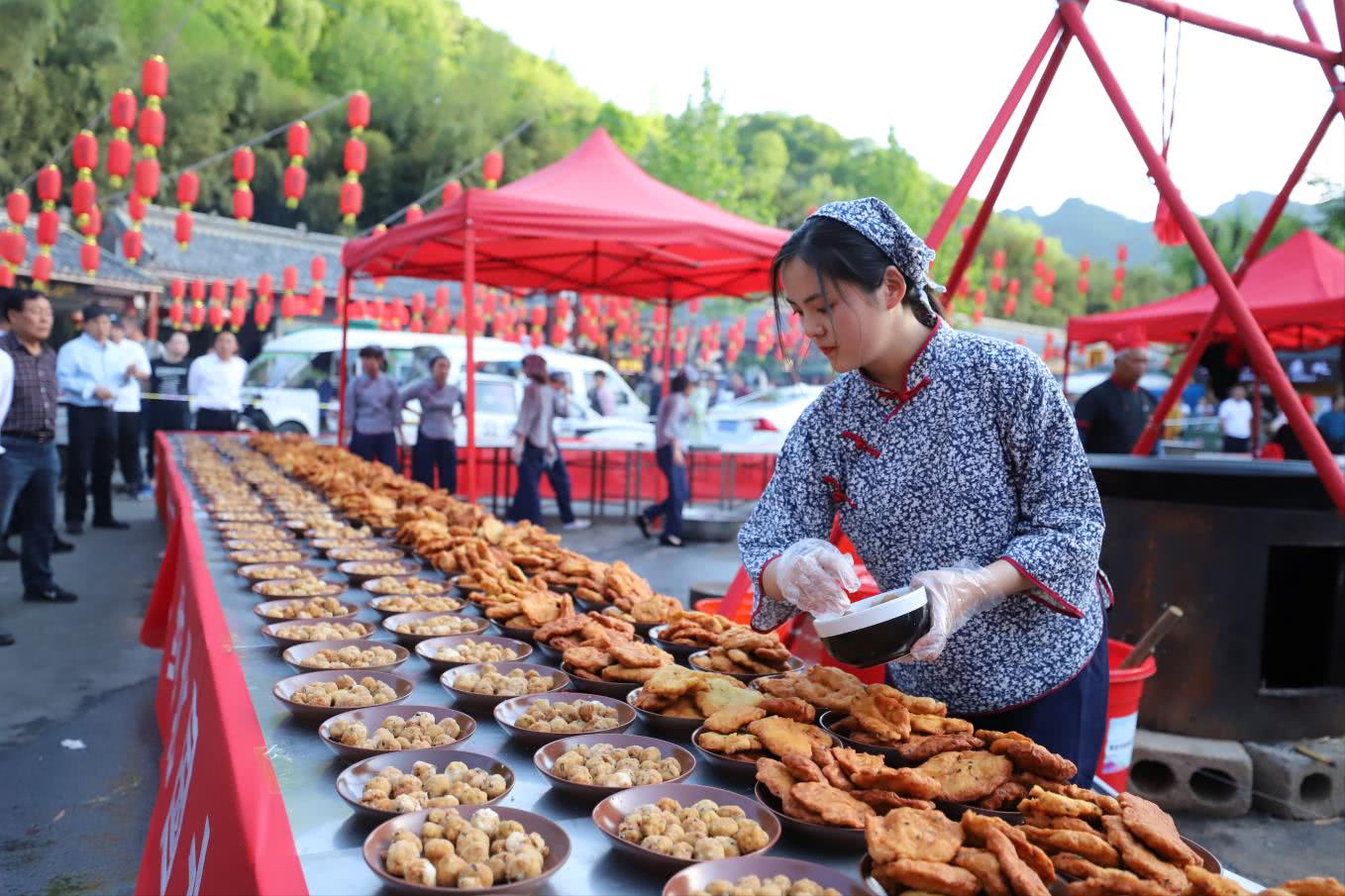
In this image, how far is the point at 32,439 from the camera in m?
6.04

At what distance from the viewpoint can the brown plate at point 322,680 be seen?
182cm

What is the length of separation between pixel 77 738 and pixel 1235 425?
15.2m

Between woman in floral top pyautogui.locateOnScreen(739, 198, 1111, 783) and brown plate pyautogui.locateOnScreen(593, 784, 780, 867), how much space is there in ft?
1.26

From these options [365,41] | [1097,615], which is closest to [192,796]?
[1097,615]

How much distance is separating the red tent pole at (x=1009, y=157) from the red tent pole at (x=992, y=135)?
3.1 inches

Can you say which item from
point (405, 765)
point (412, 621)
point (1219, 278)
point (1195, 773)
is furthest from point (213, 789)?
point (1195, 773)

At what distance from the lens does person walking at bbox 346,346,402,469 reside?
9.32 metres

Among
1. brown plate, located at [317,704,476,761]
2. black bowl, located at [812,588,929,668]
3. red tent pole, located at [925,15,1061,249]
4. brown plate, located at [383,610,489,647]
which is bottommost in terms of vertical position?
brown plate, located at [383,610,489,647]

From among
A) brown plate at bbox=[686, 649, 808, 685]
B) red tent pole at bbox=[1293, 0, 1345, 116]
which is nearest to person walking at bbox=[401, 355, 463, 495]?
brown plate at bbox=[686, 649, 808, 685]

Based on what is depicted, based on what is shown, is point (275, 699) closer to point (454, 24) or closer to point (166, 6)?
point (166, 6)

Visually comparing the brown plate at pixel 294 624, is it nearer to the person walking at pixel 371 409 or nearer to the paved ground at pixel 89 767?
the paved ground at pixel 89 767

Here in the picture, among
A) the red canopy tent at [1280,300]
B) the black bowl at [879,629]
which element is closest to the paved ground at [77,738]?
the black bowl at [879,629]

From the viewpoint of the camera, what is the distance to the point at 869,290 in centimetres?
172

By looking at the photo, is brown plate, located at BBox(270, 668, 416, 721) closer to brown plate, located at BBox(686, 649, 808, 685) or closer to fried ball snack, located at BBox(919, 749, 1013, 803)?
brown plate, located at BBox(686, 649, 808, 685)
